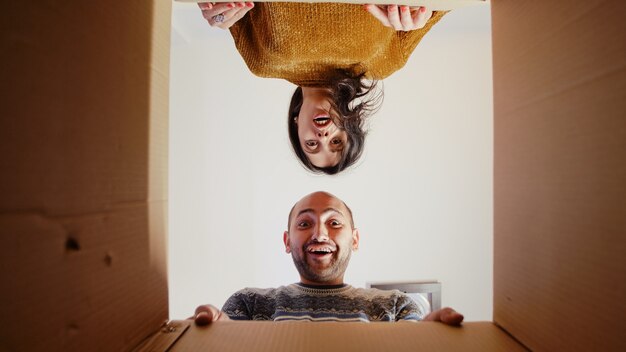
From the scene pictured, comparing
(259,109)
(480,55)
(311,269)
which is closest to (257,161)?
(259,109)

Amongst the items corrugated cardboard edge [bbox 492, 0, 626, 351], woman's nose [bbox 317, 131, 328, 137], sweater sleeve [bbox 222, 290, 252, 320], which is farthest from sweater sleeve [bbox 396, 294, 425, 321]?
corrugated cardboard edge [bbox 492, 0, 626, 351]

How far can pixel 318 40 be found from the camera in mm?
739

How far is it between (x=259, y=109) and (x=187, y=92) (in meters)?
0.35

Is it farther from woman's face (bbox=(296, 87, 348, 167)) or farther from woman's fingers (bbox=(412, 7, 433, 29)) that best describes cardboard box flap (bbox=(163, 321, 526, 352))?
woman's face (bbox=(296, 87, 348, 167))

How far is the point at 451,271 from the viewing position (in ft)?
6.70

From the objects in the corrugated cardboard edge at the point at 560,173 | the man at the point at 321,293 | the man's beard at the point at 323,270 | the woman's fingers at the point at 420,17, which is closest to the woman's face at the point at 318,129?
the man at the point at 321,293

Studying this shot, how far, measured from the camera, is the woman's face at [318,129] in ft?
4.14

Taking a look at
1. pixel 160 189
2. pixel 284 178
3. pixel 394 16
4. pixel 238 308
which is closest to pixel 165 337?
pixel 160 189

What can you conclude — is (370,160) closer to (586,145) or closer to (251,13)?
(251,13)

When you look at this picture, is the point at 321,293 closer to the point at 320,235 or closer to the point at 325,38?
the point at 320,235

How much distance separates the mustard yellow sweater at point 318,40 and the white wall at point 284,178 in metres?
1.07

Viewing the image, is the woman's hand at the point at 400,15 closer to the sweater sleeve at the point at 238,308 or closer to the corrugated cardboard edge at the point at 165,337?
the corrugated cardboard edge at the point at 165,337

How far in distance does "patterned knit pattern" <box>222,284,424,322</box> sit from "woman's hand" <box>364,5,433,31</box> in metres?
0.69

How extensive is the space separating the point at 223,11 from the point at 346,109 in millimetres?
740
